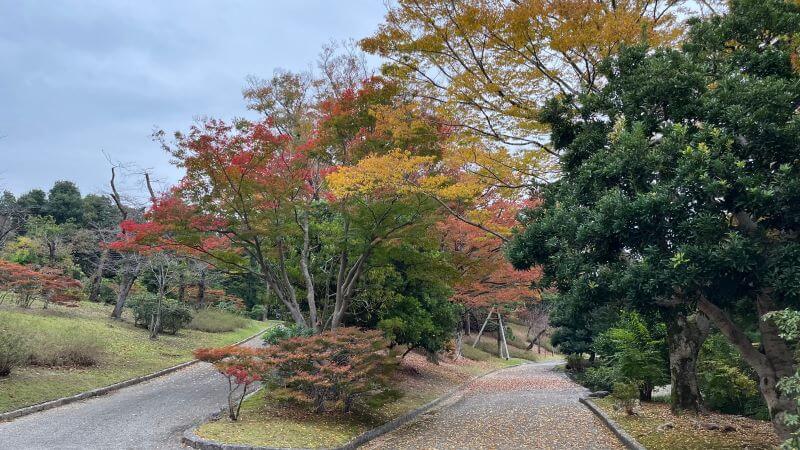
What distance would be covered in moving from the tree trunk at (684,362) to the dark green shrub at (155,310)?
60.7 feet

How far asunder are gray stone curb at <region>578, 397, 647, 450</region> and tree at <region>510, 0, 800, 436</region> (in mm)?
2256

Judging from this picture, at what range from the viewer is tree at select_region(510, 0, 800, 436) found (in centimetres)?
490

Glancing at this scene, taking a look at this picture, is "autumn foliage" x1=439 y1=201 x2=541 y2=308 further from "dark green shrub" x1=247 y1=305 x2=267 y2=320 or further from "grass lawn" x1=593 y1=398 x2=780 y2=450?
"dark green shrub" x1=247 y1=305 x2=267 y2=320

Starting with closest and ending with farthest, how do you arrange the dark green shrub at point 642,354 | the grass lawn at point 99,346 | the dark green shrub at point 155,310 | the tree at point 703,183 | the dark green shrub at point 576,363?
1. the tree at point 703,183
2. the grass lawn at point 99,346
3. the dark green shrub at point 642,354
4. the dark green shrub at point 155,310
5. the dark green shrub at point 576,363

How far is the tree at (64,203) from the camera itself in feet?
110

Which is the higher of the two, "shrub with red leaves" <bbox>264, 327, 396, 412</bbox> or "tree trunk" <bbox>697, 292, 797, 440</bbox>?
"tree trunk" <bbox>697, 292, 797, 440</bbox>

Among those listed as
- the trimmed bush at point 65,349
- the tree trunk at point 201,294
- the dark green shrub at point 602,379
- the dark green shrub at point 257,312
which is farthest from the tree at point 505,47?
the dark green shrub at point 257,312

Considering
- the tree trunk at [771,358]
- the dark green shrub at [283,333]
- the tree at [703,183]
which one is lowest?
the dark green shrub at [283,333]

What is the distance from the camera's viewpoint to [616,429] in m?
9.14

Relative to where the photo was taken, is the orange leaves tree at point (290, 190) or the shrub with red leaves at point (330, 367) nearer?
the shrub with red leaves at point (330, 367)

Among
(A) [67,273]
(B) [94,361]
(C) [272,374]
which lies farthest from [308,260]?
(A) [67,273]

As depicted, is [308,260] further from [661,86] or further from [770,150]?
[770,150]

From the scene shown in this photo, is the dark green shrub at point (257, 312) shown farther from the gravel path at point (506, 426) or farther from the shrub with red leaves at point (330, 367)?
the shrub with red leaves at point (330, 367)

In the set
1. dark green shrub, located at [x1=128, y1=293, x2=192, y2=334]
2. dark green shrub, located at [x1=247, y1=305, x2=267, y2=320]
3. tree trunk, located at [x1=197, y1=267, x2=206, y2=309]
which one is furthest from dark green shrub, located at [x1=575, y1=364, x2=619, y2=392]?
dark green shrub, located at [x1=247, y1=305, x2=267, y2=320]
